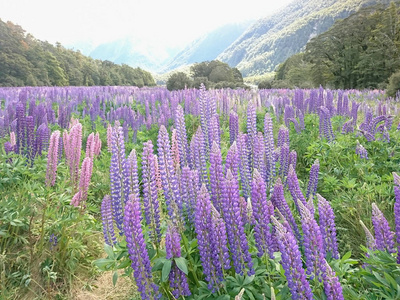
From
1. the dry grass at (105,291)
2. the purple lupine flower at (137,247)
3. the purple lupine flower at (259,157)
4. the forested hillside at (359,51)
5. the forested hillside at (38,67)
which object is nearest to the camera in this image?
the purple lupine flower at (137,247)

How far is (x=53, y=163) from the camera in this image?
128 inches

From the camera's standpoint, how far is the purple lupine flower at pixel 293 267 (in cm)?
132

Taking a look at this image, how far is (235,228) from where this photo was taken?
154 centimetres

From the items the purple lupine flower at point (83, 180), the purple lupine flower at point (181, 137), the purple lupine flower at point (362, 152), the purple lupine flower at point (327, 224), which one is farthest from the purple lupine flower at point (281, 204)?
the purple lupine flower at point (362, 152)

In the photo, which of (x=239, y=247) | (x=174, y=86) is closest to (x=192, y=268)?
(x=239, y=247)

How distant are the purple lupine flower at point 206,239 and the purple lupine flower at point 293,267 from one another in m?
0.34

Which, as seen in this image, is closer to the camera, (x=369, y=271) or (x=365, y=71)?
(x=369, y=271)

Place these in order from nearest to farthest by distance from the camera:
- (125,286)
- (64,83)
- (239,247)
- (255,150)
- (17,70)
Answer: (239,247) → (255,150) → (125,286) → (17,70) → (64,83)

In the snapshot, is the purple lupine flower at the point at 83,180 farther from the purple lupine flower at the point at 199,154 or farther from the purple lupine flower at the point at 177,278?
the purple lupine flower at the point at 177,278

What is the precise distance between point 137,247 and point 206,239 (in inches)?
13.7

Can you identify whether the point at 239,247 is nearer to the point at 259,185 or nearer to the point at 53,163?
the point at 259,185

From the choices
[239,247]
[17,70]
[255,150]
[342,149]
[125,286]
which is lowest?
[125,286]

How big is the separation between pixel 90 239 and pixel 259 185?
7.94 ft

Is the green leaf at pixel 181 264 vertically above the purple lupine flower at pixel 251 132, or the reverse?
the purple lupine flower at pixel 251 132
